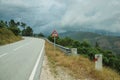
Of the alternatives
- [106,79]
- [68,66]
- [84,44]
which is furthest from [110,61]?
[106,79]

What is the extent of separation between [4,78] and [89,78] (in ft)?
12.3

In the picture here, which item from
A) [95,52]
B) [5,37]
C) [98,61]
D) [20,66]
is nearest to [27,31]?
[5,37]

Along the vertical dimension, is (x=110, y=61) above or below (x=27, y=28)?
below

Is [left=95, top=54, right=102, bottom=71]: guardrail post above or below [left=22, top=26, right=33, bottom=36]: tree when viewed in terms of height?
below

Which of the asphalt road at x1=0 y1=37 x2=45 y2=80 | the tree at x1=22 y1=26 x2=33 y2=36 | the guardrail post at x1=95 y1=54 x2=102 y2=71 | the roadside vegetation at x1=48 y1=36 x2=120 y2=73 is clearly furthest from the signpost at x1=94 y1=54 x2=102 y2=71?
the tree at x1=22 y1=26 x2=33 y2=36

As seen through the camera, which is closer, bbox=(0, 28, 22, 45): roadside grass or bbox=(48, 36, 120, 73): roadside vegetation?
bbox=(48, 36, 120, 73): roadside vegetation

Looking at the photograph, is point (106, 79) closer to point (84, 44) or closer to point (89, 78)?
point (89, 78)

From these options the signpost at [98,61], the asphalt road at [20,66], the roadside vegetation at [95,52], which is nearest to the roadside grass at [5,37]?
the roadside vegetation at [95,52]

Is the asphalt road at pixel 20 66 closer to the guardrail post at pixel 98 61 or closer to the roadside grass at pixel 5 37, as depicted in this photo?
the guardrail post at pixel 98 61

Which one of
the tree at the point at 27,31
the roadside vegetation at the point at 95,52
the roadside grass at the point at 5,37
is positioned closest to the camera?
the roadside vegetation at the point at 95,52

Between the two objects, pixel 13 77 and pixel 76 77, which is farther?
pixel 76 77

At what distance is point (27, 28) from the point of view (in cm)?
15325

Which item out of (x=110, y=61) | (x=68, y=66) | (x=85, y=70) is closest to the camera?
(x=85, y=70)

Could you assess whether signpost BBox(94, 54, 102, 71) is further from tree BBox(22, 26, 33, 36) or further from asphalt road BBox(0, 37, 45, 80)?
tree BBox(22, 26, 33, 36)
